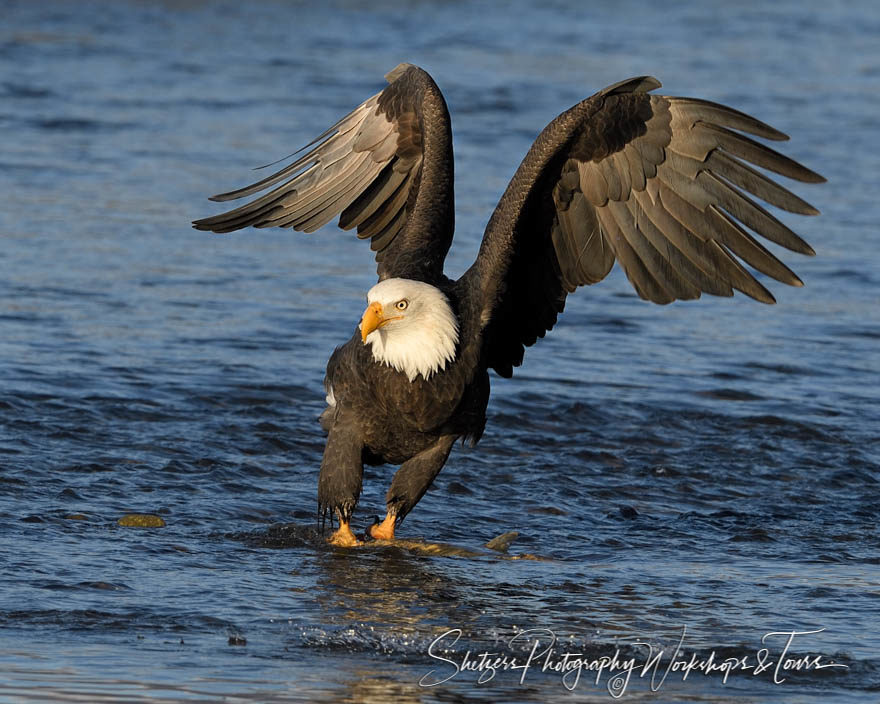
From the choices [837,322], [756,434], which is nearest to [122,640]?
[756,434]

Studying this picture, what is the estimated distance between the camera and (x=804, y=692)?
15.0 ft

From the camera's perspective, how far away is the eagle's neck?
5.86m

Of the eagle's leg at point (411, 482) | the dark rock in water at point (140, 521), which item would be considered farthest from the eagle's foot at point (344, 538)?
the dark rock in water at point (140, 521)

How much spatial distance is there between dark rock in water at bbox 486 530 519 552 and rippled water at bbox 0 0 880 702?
48 mm

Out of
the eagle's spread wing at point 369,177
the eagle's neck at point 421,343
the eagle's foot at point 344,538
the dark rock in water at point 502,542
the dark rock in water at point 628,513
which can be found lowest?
the eagle's foot at point 344,538

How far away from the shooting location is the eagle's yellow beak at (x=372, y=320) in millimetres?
5691

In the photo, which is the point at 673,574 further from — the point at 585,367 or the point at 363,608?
the point at 585,367

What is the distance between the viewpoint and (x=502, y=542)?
6086 mm

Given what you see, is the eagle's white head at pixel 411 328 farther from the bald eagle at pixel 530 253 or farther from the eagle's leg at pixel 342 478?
the eagle's leg at pixel 342 478

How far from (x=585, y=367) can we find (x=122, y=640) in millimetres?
4510

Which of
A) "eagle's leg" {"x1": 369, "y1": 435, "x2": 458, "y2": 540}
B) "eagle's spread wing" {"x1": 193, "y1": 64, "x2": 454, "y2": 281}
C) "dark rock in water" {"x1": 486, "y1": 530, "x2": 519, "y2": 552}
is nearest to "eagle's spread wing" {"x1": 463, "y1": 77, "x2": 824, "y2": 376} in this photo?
"eagle's leg" {"x1": 369, "y1": 435, "x2": 458, "y2": 540}

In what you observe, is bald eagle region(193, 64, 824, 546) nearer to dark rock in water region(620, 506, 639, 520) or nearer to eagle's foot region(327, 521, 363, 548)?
eagle's foot region(327, 521, 363, 548)

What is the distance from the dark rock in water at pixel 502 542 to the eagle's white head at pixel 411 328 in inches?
27.3

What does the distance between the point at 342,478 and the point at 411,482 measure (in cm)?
27
